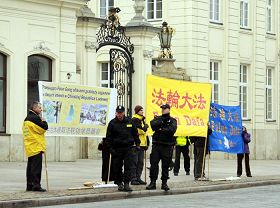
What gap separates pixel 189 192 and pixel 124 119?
8.73ft

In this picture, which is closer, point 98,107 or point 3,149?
point 98,107

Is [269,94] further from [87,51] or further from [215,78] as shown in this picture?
[87,51]

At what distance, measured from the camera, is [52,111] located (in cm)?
1958

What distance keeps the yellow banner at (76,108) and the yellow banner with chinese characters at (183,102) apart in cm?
105

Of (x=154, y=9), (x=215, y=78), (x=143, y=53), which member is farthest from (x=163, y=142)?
(x=215, y=78)

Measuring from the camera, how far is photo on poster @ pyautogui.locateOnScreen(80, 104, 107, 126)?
2042cm

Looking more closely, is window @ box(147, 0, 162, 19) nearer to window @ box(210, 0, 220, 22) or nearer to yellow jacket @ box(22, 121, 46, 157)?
window @ box(210, 0, 220, 22)

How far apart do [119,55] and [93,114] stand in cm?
1291

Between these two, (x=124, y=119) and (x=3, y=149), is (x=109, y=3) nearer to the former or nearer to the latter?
(x=3, y=149)

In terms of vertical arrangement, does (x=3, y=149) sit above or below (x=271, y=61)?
below

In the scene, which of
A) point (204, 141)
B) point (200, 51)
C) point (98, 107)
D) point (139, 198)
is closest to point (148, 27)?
point (200, 51)

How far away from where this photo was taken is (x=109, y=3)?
40.5 metres

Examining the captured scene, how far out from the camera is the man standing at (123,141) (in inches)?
762

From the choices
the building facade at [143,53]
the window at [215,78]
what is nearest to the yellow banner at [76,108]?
the building facade at [143,53]
